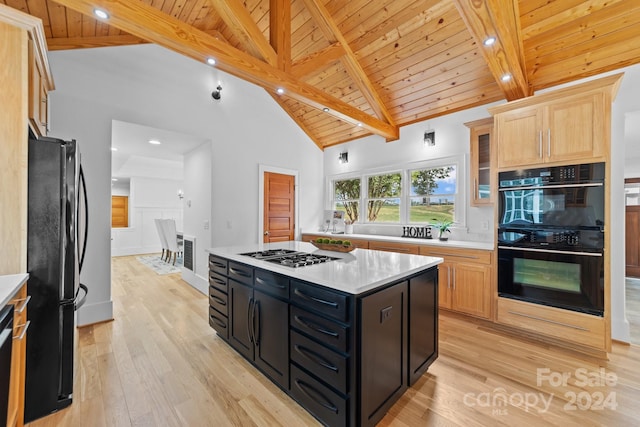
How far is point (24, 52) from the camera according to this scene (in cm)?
161

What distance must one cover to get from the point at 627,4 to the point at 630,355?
3163 mm

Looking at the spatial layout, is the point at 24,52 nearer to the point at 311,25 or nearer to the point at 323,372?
the point at 323,372

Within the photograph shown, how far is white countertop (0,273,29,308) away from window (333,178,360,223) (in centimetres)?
464

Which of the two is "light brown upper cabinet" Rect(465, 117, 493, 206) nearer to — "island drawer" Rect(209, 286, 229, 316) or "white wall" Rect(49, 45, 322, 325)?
"white wall" Rect(49, 45, 322, 325)

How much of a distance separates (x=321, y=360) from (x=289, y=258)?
863 mm

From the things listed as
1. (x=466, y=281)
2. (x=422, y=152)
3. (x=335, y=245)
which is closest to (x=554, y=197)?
(x=466, y=281)

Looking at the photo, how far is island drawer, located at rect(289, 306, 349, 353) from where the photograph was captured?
4.87 feet

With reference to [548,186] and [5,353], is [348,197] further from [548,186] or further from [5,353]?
[5,353]

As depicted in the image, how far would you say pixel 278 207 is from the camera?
16.9 feet

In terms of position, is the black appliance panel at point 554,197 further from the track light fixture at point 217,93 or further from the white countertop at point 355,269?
the track light fixture at point 217,93

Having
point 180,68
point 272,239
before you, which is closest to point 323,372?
point 272,239

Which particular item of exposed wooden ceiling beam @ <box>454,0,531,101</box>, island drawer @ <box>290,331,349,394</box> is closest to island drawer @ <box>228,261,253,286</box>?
island drawer @ <box>290,331,349,394</box>

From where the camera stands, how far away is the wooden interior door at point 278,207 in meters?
Result: 4.96

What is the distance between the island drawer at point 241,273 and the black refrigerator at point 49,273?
1.06 m
